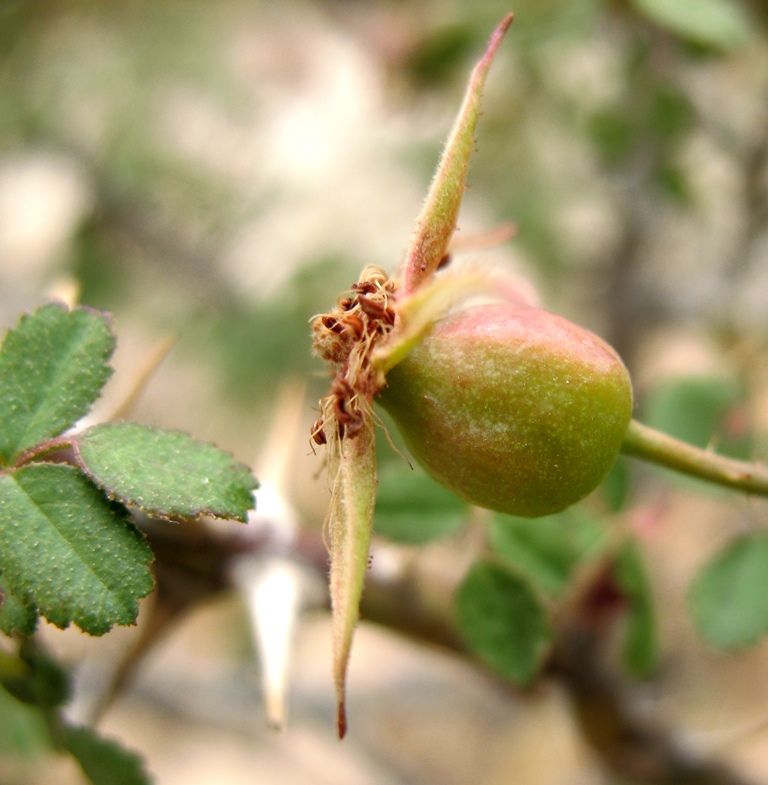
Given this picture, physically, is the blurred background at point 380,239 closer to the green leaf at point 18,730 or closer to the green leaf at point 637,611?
the green leaf at point 637,611

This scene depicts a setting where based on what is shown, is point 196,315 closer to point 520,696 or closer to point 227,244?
point 227,244

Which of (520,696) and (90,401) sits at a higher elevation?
(90,401)

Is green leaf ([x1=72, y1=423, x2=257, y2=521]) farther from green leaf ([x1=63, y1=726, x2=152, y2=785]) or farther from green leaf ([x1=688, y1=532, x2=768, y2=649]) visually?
green leaf ([x1=688, y1=532, x2=768, y2=649])

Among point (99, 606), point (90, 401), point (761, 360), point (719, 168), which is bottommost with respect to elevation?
point (99, 606)

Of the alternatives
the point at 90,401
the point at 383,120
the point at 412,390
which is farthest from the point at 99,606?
the point at 383,120

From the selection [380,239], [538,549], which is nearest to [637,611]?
[538,549]

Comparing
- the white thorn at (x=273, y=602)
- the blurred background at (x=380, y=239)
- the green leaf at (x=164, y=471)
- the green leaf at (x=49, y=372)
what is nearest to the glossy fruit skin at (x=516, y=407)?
the green leaf at (x=164, y=471)

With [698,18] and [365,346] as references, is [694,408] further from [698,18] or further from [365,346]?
[365,346]
